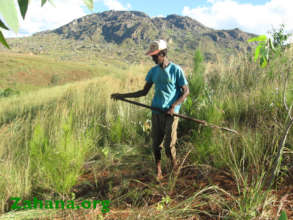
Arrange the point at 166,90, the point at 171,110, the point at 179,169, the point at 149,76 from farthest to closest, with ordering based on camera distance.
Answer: the point at 149,76
the point at 166,90
the point at 171,110
the point at 179,169

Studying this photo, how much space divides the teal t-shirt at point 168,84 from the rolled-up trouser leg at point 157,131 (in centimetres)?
19

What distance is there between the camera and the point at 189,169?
2943 millimetres

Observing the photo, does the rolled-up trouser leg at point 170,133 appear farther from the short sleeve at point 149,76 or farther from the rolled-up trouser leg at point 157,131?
the short sleeve at point 149,76

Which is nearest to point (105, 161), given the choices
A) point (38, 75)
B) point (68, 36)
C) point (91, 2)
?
point (91, 2)

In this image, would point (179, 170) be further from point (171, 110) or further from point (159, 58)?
point (159, 58)

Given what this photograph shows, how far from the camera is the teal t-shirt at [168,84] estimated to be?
2.60m

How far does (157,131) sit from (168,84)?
66 centimetres

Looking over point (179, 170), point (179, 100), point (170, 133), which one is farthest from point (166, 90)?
point (179, 170)

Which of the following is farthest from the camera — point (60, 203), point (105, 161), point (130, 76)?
point (130, 76)

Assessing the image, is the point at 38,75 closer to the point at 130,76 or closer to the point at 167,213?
the point at 130,76

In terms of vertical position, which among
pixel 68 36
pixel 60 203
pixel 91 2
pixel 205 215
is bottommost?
pixel 60 203

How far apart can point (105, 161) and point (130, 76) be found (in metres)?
5.45

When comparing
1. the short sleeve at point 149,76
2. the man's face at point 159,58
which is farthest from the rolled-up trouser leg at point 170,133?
the man's face at point 159,58

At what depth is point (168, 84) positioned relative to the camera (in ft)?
8.62
